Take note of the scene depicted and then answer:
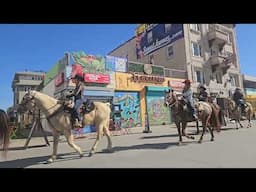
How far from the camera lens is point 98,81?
21.4 meters

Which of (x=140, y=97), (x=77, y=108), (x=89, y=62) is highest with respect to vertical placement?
(x=89, y=62)

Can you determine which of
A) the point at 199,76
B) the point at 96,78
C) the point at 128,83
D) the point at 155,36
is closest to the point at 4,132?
the point at 96,78

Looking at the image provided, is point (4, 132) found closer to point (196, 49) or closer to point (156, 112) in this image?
point (156, 112)

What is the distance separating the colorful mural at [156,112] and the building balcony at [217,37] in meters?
13.5

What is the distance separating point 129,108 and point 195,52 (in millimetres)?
14019

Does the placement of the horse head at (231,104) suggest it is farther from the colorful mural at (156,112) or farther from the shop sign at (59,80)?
the shop sign at (59,80)

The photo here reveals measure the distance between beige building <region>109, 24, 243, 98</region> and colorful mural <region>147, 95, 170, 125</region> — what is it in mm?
4741

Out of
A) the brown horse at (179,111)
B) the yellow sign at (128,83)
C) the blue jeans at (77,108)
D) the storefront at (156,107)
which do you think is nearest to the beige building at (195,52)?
the storefront at (156,107)

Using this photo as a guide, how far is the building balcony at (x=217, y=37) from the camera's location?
33.2 meters

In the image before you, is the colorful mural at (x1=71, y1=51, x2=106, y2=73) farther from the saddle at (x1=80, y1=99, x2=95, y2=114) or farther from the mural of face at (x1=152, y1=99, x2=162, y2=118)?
the saddle at (x1=80, y1=99, x2=95, y2=114)

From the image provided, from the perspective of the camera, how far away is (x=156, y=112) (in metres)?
26.2
